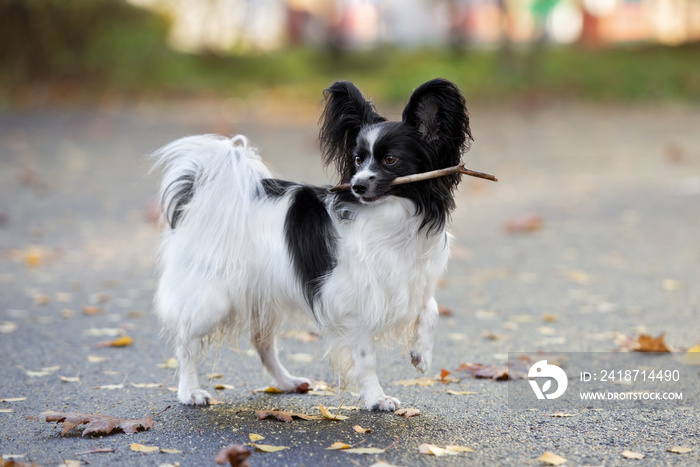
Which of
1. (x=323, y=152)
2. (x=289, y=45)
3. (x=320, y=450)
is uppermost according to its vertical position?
(x=289, y=45)

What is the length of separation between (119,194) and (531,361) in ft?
26.3

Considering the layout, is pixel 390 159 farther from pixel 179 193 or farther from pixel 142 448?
pixel 142 448

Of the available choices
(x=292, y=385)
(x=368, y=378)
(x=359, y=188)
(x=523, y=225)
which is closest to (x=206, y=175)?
(x=359, y=188)

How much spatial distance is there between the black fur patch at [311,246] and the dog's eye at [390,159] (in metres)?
0.45

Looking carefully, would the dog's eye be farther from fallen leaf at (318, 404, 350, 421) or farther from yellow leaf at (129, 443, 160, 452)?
yellow leaf at (129, 443, 160, 452)

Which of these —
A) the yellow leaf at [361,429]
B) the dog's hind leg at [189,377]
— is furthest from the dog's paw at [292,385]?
the yellow leaf at [361,429]

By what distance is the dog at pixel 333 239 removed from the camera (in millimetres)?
3969

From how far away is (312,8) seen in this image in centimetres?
3888

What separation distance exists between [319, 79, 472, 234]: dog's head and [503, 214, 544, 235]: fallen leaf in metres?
5.55

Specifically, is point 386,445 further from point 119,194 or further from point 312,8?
point 312,8

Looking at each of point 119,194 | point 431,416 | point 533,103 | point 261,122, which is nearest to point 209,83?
point 261,122

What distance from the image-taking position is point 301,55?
3027 cm

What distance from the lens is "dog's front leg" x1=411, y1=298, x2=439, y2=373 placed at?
416 centimetres

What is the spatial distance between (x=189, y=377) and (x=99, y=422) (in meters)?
0.62
